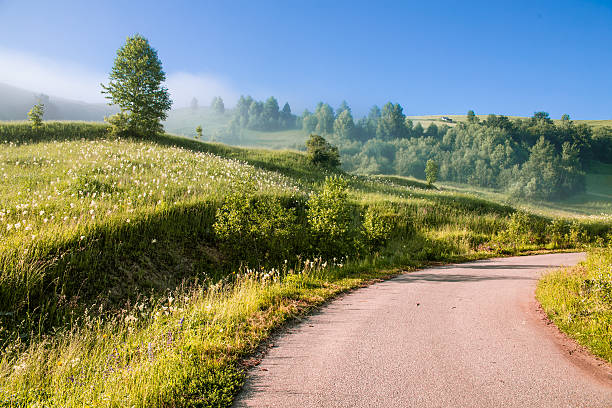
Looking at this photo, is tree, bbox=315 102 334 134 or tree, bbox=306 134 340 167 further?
tree, bbox=315 102 334 134

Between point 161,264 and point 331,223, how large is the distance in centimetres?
661

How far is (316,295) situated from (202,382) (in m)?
4.21

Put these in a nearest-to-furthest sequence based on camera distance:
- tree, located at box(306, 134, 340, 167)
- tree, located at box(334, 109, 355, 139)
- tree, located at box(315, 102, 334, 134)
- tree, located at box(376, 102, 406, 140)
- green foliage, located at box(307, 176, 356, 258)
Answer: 1. green foliage, located at box(307, 176, 356, 258)
2. tree, located at box(306, 134, 340, 167)
3. tree, located at box(376, 102, 406, 140)
4. tree, located at box(334, 109, 355, 139)
5. tree, located at box(315, 102, 334, 134)

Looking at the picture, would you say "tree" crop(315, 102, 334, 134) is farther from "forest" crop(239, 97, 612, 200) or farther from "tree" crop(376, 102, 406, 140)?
"tree" crop(376, 102, 406, 140)

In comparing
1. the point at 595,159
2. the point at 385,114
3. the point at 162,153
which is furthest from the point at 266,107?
the point at 162,153

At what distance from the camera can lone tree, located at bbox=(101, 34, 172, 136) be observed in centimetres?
3139

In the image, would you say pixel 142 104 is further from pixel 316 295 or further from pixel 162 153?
pixel 316 295

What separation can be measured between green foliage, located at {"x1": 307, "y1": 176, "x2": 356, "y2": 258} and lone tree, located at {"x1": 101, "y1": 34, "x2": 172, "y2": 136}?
85.7 feet

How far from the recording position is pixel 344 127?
174m

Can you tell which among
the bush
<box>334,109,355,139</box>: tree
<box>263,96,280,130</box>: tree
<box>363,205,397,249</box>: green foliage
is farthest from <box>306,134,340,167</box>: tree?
<box>263,96,280,130</box>: tree

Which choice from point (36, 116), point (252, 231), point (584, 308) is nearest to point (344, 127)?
point (36, 116)

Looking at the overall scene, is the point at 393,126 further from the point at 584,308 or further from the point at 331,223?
the point at 584,308

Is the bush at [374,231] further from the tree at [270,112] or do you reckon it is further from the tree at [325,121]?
the tree at [270,112]

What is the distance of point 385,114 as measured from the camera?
18312 centimetres
